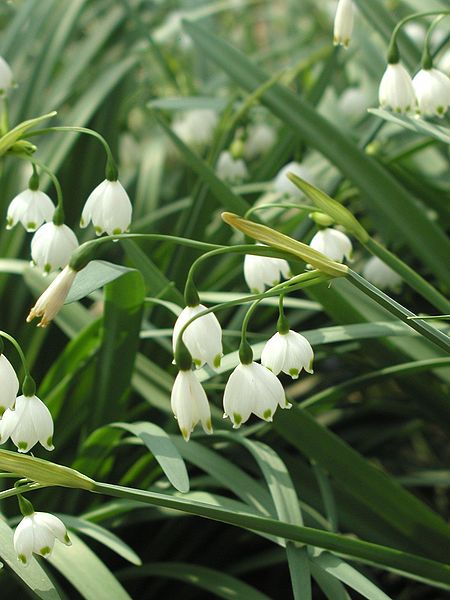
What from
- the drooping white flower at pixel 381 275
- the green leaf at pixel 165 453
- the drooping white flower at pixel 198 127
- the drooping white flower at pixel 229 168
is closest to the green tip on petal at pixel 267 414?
the green leaf at pixel 165 453

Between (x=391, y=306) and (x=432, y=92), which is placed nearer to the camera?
(x=391, y=306)

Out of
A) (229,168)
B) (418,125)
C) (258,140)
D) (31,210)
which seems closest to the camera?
(31,210)

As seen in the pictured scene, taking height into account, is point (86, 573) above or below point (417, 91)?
below

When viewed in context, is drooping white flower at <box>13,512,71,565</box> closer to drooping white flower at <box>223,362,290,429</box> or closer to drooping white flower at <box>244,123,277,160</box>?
drooping white flower at <box>223,362,290,429</box>

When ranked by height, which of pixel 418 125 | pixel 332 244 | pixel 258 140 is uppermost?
pixel 418 125

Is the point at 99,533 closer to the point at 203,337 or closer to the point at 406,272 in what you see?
the point at 203,337

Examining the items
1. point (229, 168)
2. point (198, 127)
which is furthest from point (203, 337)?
point (198, 127)
